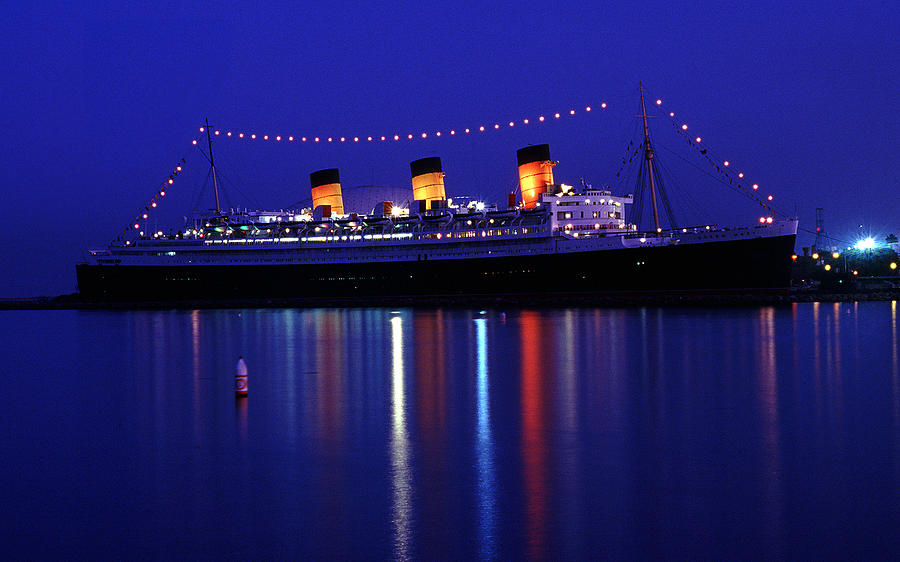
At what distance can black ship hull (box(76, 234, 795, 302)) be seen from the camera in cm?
4909

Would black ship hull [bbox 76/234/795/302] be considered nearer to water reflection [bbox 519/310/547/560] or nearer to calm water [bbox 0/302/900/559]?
calm water [bbox 0/302/900/559]

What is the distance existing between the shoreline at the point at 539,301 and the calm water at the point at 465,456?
2679 centimetres

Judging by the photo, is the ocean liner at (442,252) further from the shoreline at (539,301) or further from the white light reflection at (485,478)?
the white light reflection at (485,478)

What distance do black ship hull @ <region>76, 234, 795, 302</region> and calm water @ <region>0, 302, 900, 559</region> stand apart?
26403 millimetres

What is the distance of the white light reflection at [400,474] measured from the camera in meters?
7.57

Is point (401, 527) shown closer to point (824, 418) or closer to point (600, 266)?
point (824, 418)

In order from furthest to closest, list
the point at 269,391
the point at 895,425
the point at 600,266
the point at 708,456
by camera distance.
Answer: the point at 600,266
the point at 269,391
the point at 895,425
the point at 708,456

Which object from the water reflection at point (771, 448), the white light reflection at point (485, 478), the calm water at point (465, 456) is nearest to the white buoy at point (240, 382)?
the calm water at point (465, 456)

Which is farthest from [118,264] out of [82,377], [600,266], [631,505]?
[631,505]

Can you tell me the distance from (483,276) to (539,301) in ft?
17.8

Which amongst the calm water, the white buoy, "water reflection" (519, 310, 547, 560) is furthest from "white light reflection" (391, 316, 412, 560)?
the white buoy

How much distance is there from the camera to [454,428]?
1263cm

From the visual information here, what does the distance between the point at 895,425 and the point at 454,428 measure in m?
6.31

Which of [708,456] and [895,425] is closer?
[708,456]
